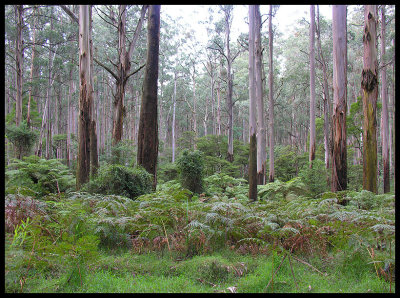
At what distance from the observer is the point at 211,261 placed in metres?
3.21

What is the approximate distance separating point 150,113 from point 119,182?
2.58m

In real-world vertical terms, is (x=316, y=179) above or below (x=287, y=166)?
below

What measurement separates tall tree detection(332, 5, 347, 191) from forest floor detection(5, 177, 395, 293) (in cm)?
280

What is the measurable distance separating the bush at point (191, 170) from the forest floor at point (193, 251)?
5759mm

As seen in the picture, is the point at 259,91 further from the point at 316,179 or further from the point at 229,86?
the point at 229,86

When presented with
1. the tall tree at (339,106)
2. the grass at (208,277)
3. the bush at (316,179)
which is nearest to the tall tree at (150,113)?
the grass at (208,277)

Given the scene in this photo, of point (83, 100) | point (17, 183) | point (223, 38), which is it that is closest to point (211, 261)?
point (83, 100)

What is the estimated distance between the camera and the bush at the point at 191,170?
1069 centimetres

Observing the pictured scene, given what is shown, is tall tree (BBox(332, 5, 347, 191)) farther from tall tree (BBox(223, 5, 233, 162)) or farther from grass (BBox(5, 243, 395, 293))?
tall tree (BBox(223, 5, 233, 162))

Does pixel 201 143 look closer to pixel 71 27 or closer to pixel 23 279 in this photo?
pixel 71 27

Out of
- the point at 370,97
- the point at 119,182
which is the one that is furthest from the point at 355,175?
the point at 119,182

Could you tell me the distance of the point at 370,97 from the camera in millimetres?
7137

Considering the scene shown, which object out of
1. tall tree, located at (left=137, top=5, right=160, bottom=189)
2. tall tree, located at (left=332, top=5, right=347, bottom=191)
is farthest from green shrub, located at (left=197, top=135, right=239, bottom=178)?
tall tree, located at (left=332, top=5, right=347, bottom=191)

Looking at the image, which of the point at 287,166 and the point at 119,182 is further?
the point at 287,166
